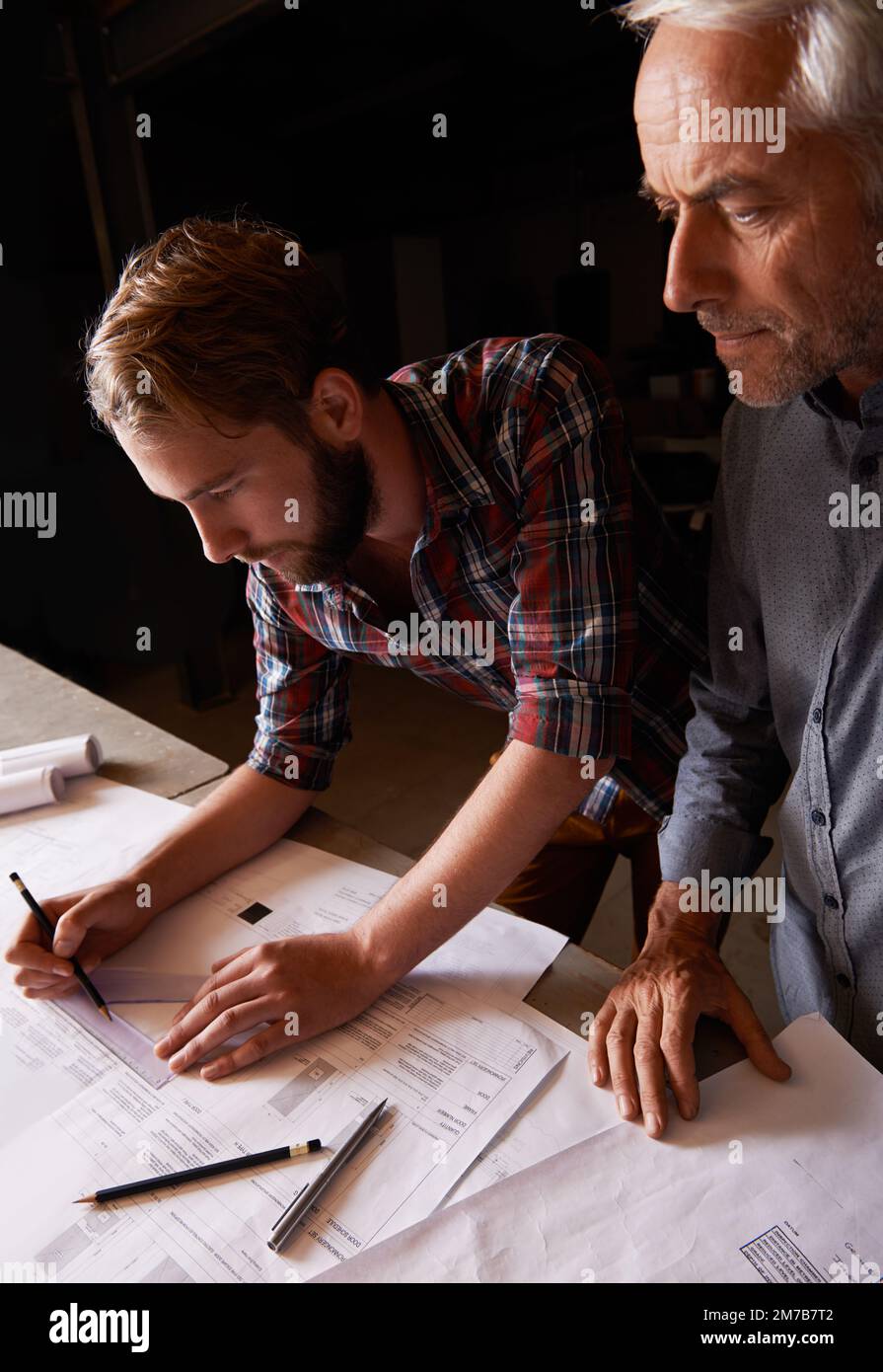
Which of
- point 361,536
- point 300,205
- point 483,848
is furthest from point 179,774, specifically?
point 300,205

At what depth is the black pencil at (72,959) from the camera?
0.96m

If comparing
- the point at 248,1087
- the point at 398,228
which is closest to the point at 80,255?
the point at 398,228

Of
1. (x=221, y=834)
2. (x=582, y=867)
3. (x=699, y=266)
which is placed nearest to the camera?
(x=699, y=266)

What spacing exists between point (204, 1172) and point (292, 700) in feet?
2.15

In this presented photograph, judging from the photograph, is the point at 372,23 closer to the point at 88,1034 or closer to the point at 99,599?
the point at 99,599

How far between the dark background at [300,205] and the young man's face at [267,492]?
2.24 metres

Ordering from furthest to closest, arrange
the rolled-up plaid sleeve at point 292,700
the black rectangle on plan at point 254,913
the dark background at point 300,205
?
1. the dark background at point 300,205
2. the rolled-up plaid sleeve at point 292,700
3. the black rectangle on plan at point 254,913

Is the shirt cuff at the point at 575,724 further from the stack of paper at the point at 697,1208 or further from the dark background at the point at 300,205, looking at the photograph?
the dark background at the point at 300,205

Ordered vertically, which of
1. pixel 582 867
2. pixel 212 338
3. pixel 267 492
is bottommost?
pixel 582 867

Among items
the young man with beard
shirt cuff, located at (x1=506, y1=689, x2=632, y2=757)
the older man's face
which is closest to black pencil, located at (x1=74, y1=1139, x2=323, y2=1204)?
the young man with beard

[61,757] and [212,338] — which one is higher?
[212,338]

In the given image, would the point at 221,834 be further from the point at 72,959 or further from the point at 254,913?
the point at 72,959

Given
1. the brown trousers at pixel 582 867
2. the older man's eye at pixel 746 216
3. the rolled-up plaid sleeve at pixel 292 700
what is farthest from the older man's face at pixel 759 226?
the brown trousers at pixel 582 867

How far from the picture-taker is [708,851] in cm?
102
